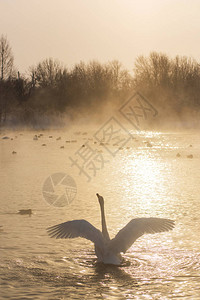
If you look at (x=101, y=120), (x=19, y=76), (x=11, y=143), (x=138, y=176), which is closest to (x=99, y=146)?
(x=11, y=143)

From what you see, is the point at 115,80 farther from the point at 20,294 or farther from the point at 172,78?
the point at 20,294

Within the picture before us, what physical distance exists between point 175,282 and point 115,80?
47859mm

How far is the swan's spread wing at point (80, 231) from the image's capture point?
6191 millimetres
